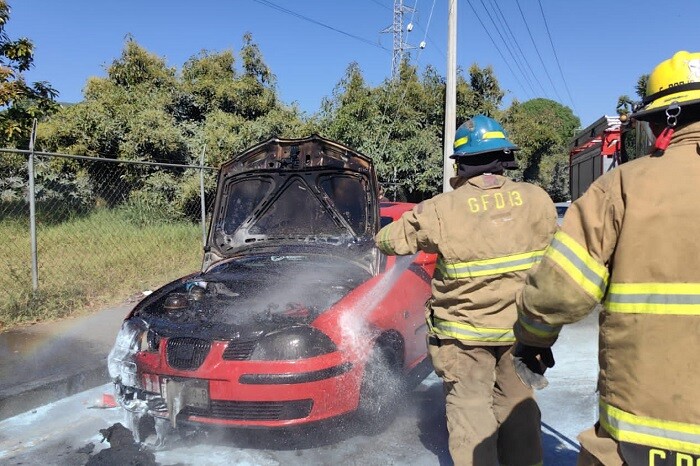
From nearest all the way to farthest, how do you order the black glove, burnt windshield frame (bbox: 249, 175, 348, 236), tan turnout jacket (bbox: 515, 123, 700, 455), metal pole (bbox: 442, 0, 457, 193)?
tan turnout jacket (bbox: 515, 123, 700, 455)
the black glove
burnt windshield frame (bbox: 249, 175, 348, 236)
metal pole (bbox: 442, 0, 457, 193)

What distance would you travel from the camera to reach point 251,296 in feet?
12.6

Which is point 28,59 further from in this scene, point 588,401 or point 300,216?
point 588,401

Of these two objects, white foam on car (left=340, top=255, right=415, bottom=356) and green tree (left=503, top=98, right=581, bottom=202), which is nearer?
white foam on car (left=340, top=255, right=415, bottom=356)

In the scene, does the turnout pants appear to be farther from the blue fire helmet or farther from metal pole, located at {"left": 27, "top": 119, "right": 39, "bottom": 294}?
metal pole, located at {"left": 27, "top": 119, "right": 39, "bottom": 294}

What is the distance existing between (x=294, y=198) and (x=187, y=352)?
1.71m

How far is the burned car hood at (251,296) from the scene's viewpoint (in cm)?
340

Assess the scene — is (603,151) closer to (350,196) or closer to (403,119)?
(403,119)

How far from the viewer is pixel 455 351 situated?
8.79ft

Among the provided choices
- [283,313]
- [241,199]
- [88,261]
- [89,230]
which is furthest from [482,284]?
[89,230]

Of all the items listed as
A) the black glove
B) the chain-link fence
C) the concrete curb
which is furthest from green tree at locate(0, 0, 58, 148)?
the black glove

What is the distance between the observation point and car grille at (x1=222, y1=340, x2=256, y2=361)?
3207 millimetres

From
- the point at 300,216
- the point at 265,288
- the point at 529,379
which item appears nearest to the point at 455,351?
the point at 529,379

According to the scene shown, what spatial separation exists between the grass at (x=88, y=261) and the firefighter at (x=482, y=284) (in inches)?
201

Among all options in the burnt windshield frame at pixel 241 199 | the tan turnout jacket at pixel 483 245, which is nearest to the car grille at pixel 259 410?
the tan turnout jacket at pixel 483 245
